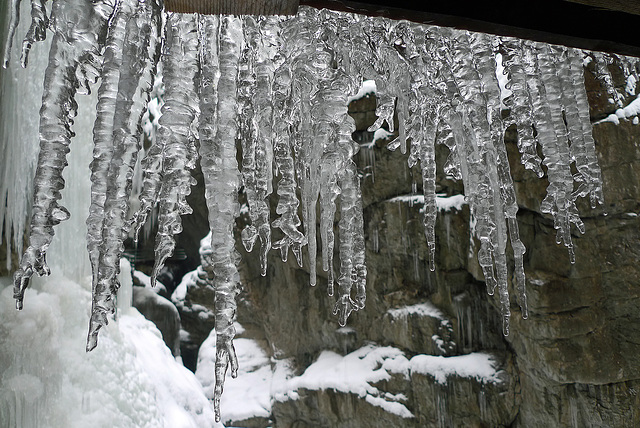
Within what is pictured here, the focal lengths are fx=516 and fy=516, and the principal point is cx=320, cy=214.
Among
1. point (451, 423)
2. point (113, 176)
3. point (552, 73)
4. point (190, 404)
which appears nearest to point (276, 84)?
point (113, 176)

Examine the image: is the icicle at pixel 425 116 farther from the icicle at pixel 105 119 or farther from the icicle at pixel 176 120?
the icicle at pixel 105 119

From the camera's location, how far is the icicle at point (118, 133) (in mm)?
Answer: 1354

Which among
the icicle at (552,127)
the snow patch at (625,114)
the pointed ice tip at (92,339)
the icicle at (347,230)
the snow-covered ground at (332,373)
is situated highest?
the snow patch at (625,114)

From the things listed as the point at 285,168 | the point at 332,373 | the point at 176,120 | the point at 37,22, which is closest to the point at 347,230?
the point at 285,168

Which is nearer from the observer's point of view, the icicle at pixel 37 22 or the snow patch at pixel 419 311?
the icicle at pixel 37 22

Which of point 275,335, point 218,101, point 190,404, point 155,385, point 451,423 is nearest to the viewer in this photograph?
point 218,101

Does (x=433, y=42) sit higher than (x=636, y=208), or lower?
lower

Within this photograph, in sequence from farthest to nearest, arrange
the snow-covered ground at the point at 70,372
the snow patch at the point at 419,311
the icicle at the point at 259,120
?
the snow patch at the point at 419,311
the snow-covered ground at the point at 70,372
the icicle at the point at 259,120

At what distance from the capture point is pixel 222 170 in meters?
1.49

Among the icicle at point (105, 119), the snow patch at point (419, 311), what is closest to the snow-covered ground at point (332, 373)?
the snow patch at point (419, 311)

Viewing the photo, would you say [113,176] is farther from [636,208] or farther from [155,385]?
[636,208]

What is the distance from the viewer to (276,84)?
6.13 feet

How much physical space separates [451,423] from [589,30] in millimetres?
6827

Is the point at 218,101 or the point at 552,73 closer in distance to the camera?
the point at 218,101
